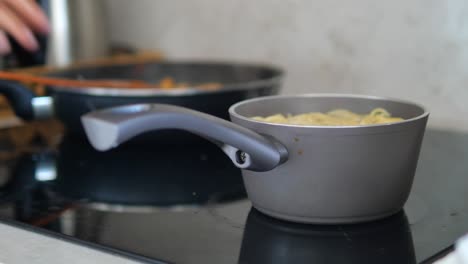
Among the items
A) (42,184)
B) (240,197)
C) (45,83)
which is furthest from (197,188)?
(45,83)

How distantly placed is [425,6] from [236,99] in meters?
0.32

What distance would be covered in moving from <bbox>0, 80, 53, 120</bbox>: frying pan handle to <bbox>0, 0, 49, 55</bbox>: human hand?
100 mm

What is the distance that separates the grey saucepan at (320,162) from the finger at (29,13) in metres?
0.52

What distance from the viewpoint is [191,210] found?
1.98 feet

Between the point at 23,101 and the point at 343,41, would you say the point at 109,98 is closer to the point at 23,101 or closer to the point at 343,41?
the point at 23,101

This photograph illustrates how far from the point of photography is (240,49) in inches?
46.4

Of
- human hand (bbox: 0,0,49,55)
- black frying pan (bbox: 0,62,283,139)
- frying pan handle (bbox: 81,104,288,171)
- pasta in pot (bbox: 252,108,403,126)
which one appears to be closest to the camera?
frying pan handle (bbox: 81,104,288,171)

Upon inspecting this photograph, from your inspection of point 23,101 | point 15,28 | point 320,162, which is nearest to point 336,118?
point 320,162

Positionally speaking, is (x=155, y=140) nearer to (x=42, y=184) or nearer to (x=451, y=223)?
(x=42, y=184)

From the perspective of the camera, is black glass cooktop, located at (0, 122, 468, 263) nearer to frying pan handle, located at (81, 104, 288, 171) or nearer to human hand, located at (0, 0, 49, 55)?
frying pan handle, located at (81, 104, 288, 171)

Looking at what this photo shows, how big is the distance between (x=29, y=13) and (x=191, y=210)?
52 centimetres

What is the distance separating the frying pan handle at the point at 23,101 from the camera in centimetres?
83

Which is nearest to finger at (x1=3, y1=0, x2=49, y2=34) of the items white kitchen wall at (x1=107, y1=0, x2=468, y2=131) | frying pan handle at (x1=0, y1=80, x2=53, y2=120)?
frying pan handle at (x1=0, y1=80, x2=53, y2=120)

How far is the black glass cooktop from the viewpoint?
1.63 ft
